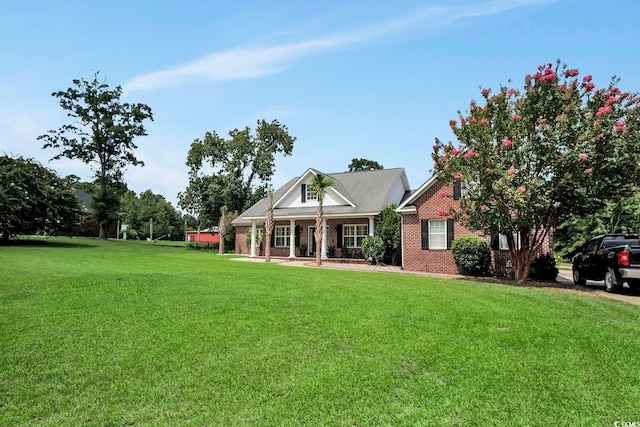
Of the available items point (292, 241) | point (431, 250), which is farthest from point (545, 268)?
point (292, 241)

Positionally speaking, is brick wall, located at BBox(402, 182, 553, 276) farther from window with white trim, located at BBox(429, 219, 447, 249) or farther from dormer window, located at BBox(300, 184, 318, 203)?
dormer window, located at BBox(300, 184, 318, 203)

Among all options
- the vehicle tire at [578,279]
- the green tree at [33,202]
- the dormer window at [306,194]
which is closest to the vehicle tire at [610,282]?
the vehicle tire at [578,279]

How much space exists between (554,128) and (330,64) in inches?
299

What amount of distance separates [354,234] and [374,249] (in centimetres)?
363

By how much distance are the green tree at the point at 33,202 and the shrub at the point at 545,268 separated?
30348 millimetres

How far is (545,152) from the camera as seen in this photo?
40.5 feet

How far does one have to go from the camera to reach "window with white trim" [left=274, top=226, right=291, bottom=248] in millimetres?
28453

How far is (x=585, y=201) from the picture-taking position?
42.2 ft

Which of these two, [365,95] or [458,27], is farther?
[365,95]

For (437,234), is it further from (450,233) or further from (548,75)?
(548,75)

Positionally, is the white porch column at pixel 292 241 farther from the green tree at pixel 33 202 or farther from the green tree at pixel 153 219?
the green tree at pixel 153 219

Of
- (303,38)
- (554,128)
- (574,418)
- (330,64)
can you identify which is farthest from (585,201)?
(574,418)

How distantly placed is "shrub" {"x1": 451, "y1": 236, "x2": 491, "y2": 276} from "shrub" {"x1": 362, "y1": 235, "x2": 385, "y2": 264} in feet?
16.4

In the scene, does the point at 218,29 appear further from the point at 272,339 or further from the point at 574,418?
the point at 574,418
